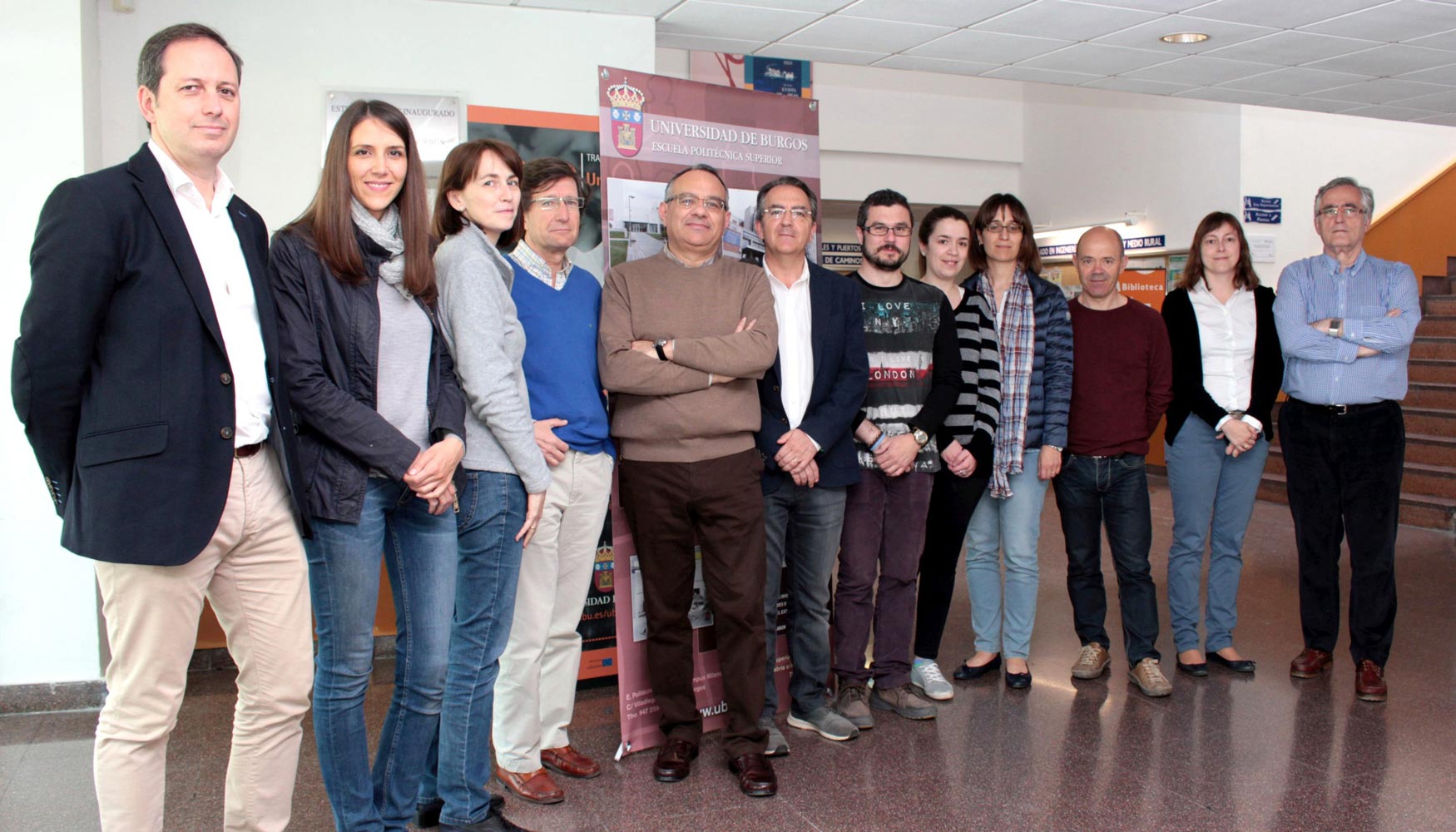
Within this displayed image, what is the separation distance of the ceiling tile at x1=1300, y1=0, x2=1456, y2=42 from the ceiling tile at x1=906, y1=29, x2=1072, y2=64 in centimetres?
115

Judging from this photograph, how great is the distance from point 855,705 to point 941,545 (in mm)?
718

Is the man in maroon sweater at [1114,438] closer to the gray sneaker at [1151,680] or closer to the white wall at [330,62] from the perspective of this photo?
the gray sneaker at [1151,680]

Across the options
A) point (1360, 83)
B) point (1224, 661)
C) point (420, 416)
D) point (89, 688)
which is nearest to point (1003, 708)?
point (1224, 661)

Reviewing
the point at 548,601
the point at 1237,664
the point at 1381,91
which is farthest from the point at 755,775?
the point at 1381,91

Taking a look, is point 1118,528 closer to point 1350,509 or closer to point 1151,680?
point 1151,680

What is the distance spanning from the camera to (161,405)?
192 cm

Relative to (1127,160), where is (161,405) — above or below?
below

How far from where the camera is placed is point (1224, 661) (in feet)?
14.1

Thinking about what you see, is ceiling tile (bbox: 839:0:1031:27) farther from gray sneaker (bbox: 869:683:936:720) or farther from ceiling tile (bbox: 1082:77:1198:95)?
gray sneaker (bbox: 869:683:936:720)

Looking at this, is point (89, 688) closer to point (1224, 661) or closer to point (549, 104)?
point (549, 104)

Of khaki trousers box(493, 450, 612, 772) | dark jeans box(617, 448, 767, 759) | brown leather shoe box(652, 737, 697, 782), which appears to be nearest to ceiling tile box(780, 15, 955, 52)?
dark jeans box(617, 448, 767, 759)

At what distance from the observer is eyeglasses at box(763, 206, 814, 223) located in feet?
11.1

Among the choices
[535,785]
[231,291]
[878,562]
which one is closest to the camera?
[231,291]

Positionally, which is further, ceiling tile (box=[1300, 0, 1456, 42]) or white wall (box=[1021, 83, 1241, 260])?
white wall (box=[1021, 83, 1241, 260])
